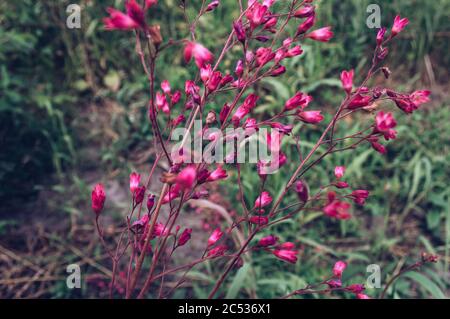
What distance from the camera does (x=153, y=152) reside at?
3.13 m

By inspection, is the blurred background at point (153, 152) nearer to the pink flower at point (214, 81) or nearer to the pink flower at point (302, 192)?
the pink flower at point (302, 192)

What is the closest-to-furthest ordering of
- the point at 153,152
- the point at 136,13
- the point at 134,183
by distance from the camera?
the point at 136,13 → the point at 134,183 → the point at 153,152

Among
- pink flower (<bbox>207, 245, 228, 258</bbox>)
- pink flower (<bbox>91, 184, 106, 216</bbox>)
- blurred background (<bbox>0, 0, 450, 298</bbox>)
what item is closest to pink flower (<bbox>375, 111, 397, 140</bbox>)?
pink flower (<bbox>207, 245, 228, 258</bbox>)

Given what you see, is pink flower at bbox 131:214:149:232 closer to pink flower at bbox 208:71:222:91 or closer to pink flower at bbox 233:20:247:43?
pink flower at bbox 208:71:222:91

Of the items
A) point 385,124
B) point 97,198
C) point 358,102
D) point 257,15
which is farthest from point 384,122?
point 97,198

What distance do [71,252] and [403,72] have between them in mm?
2833

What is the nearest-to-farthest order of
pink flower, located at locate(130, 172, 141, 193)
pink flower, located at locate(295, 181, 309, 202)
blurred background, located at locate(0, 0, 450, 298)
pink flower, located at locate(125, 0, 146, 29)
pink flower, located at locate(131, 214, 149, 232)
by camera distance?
1. pink flower, located at locate(125, 0, 146, 29)
2. pink flower, located at locate(295, 181, 309, 202)
3. pink flower, located at locate(131, 214, 149, 232)
4. pink flower, located at locate(130, 172, 141, 193)
5. blurred background, located at locate(0, 0, 450, 298)

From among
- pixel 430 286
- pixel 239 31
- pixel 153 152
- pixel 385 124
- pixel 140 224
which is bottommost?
pixel 430 286

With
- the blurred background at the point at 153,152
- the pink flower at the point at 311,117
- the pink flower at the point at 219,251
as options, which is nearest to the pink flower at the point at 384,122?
the pink flower at the point at 311,117

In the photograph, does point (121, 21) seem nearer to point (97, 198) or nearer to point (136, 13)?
point (136, 13)

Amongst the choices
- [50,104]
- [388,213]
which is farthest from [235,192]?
[50,104]

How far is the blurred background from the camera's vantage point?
2.53 m

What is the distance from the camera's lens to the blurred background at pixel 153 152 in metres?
2.53

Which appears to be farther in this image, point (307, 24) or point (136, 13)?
point (307, 24)
